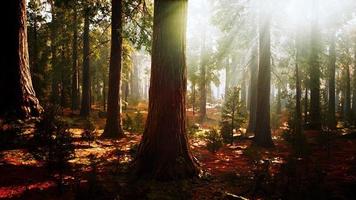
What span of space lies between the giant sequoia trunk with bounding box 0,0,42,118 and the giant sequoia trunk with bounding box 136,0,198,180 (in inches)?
188

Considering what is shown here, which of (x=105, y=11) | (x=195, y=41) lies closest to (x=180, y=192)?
(x=105, y=11)

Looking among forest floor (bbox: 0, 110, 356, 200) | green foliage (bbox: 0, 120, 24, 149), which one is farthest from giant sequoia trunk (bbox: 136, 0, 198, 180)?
green foliage (bbox: 0, 120, 24, 149)

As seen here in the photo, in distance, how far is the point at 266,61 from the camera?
41.0 ft

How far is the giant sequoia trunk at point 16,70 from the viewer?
9336mm

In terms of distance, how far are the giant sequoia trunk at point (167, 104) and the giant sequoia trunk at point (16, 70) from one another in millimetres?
4763

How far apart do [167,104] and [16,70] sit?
221 inches

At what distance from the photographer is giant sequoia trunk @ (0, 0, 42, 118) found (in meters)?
9.34

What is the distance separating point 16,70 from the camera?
959 centimetres

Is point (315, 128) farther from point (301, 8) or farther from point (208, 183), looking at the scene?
point (208, 183)

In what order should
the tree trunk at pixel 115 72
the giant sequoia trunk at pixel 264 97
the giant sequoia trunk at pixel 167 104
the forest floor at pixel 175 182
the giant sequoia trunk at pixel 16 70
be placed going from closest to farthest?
the forest floor at pixel 175 182, the giant sequoia trunk at pixel 167 104, the giant sequoia trunk at pixel 16 70, the giant sequoia trunk at pixel 264 97, the tree trunk at pixel 115 72

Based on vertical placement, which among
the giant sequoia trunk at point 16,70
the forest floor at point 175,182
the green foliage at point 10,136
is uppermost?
the giant sequoia trunk at point 16,70

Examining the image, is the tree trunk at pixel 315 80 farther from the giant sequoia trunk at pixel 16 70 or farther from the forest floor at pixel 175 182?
the giant sequoia trunk at pixel 16 70

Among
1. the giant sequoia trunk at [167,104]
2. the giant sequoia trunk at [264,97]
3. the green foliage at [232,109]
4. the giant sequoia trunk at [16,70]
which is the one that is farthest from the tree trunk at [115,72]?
the giant sequoia trunk at [167,104]

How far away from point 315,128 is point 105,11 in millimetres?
13054
